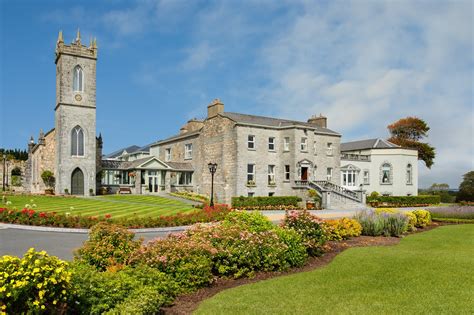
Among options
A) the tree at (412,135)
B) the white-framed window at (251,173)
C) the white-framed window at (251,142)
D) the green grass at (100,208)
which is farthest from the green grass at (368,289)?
the tree at (412,135)

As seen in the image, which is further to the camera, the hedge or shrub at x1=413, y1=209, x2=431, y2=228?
the hedge

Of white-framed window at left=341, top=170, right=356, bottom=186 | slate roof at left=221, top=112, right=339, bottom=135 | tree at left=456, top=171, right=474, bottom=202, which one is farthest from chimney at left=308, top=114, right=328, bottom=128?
tree at left=456, top=171, right=474, bottom=202

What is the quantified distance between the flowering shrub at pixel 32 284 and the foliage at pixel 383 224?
14.4m

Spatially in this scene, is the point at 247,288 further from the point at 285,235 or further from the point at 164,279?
the point at 285,235

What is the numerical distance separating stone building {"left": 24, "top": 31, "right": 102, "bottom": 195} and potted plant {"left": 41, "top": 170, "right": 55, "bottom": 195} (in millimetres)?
674

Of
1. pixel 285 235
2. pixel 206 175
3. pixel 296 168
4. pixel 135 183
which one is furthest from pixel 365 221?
pixel 135 183

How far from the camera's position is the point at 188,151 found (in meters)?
47.5

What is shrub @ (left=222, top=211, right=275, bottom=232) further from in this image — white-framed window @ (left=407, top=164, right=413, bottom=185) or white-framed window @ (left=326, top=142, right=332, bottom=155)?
white-framed window @ (left=407, top=164, right=413, bottom=185)

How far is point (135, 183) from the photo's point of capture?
45781 millimetres

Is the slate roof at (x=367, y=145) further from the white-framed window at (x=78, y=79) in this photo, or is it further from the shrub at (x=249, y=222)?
the shrub at (x=249, y=222)

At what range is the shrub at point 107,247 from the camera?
28.5 feet

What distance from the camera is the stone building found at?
41.1m

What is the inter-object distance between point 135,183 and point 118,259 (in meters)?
38.2

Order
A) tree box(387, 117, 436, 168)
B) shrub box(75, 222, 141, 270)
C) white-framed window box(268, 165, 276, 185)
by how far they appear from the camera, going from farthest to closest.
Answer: tree box(387, 117, 436, 168)
white-framed window box(268, 165, 276, 185)
shrub box(75, 222, 141, 270)
